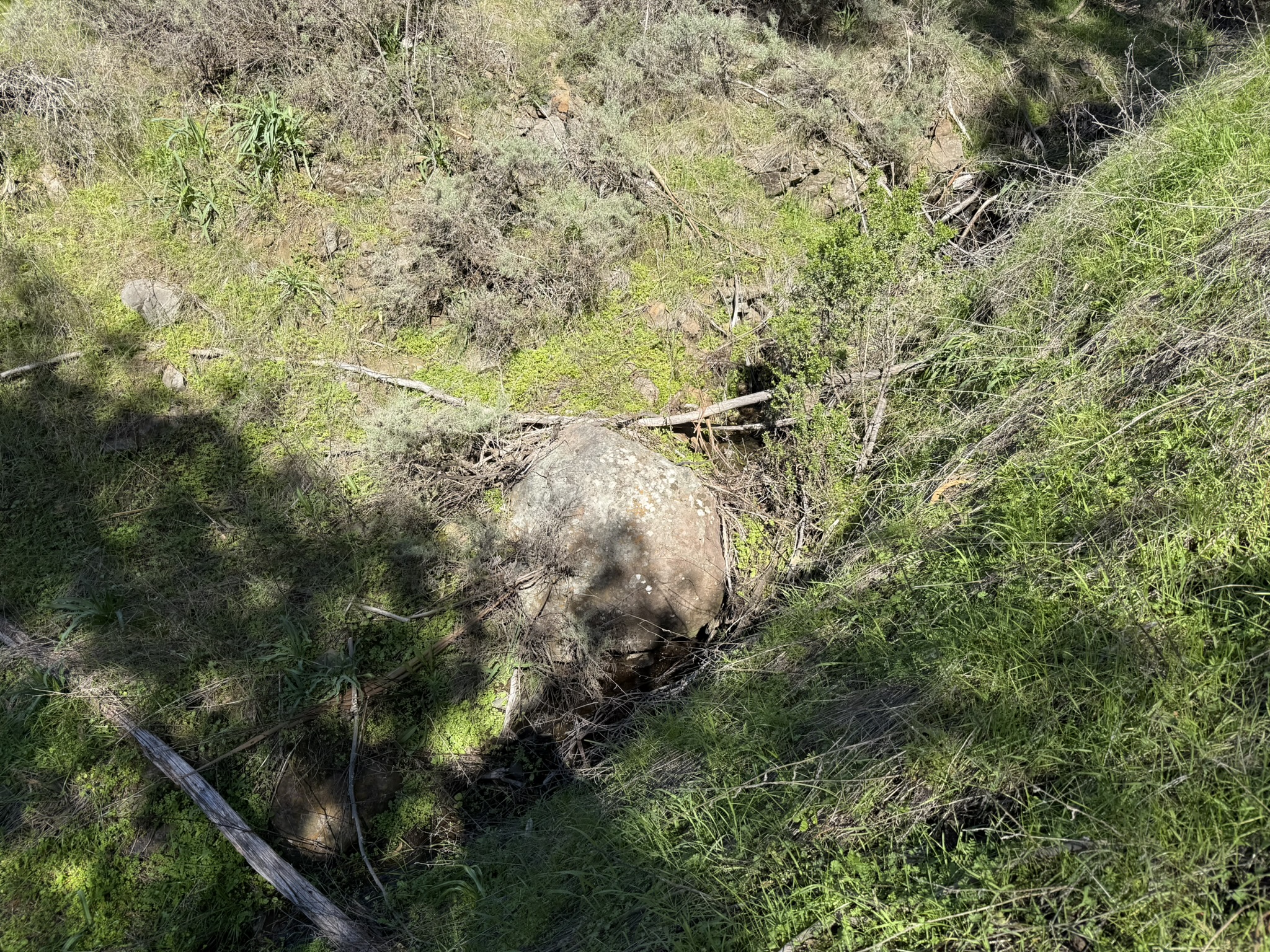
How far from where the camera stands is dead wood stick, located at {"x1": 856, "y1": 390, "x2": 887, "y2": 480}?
398 centimetres

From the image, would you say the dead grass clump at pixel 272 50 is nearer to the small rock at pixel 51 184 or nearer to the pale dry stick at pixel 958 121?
the small rock at pixel 51 184

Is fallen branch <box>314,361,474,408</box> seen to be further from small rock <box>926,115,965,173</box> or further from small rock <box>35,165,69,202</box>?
small rock <box>926,115,965,173</box>

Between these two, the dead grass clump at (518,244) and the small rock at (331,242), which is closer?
the dead grass clump at (518,244)

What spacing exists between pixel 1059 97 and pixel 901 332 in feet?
13.4

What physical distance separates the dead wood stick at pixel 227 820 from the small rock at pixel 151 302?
2186mm

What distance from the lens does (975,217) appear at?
18.1ft

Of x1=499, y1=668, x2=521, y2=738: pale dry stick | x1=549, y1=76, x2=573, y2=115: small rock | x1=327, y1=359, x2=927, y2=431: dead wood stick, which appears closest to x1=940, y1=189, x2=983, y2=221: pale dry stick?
x1=327, y1=359, x2=927, y2=431: dead wood stick

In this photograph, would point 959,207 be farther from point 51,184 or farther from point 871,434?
point 51,184

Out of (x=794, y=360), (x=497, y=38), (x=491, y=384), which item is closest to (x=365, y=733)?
(x=491, y=384)

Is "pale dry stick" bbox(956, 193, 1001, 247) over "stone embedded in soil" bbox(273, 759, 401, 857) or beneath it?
over

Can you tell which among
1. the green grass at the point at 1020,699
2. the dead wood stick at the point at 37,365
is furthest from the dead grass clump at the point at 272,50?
the green grass at the point at 1020,699

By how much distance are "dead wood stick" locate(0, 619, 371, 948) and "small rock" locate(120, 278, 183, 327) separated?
7.17 feet

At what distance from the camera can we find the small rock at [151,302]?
489 cm

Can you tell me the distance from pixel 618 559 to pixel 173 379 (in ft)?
10.2
